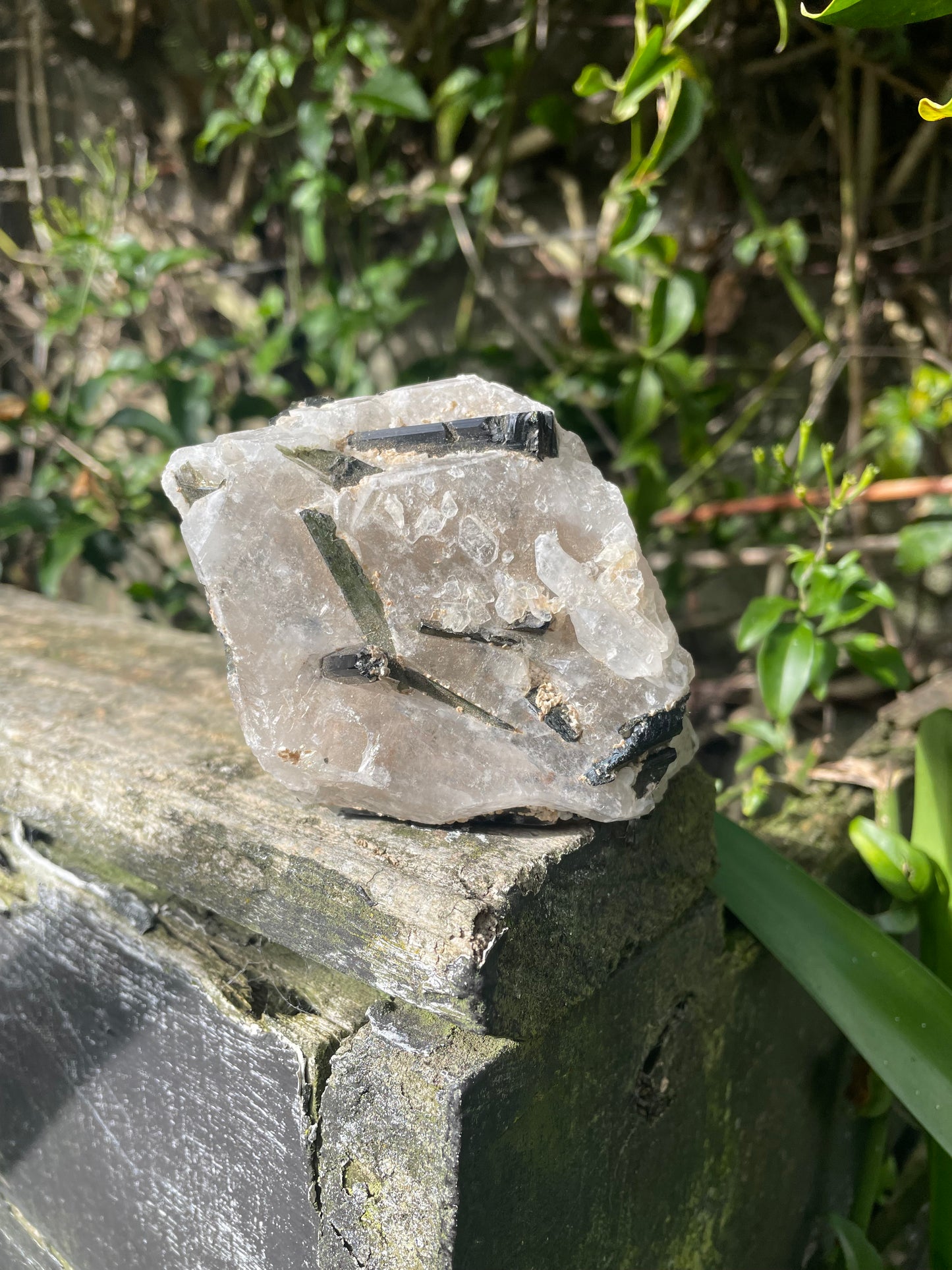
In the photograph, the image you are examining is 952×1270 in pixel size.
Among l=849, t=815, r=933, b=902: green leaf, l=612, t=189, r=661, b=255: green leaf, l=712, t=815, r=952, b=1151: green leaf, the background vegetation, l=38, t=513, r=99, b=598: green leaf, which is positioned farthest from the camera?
l=38, t=513, r=99, b=598: green leaf

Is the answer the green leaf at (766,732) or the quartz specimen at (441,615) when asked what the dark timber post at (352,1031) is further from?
the green leaf at (766,732)

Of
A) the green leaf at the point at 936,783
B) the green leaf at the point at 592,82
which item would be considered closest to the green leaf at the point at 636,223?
the green leaf at the point at 592,82

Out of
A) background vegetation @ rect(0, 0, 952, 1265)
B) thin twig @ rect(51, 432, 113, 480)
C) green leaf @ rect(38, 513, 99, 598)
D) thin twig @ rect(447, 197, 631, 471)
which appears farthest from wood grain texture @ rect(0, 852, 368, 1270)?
thin twig @ rect(447, 197, 631, 471)

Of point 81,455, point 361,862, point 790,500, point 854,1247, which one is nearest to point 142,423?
point 81,455

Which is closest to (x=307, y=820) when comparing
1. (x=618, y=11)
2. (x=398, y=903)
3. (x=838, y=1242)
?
(x=398, y=903)

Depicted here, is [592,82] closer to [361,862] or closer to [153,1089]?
[361,862]

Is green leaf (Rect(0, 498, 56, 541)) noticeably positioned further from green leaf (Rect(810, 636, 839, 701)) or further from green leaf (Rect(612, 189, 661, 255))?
green leaf (Rect(810, 636, 839, 701))

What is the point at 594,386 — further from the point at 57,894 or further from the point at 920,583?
the point at 57,894
